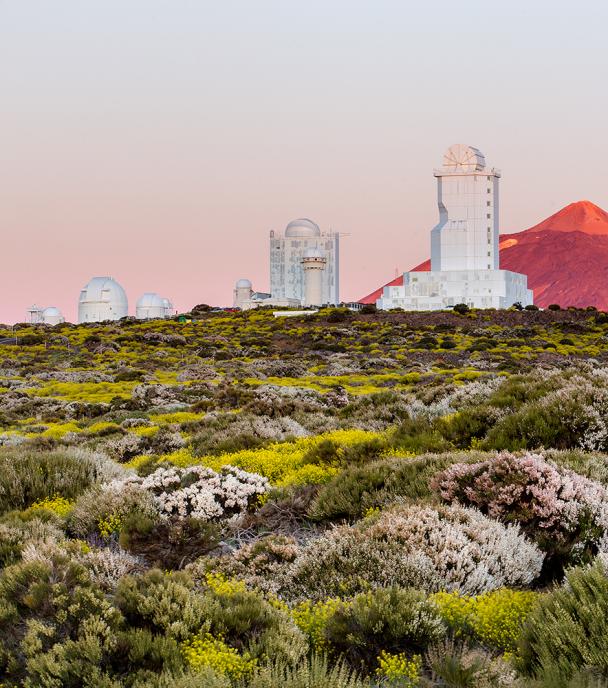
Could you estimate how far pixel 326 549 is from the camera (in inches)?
191

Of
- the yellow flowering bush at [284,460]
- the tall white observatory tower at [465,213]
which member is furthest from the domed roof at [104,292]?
the yellow flowering bush at [284,460]

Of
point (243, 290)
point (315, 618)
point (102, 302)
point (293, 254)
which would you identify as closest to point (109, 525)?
point (315, 618)

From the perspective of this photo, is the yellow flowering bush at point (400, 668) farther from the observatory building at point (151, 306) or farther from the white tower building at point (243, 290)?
the white tower building at point (243, 290)

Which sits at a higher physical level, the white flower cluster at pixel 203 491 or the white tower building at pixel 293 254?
the white tower building at pixel 293 254

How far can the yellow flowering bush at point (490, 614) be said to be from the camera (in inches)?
150

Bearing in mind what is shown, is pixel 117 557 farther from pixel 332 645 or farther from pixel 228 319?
pixel 228 319

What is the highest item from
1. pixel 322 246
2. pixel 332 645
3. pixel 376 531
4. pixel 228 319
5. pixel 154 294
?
pixel 322 246

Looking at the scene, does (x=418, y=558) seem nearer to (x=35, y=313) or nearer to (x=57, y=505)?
(x=57, y=505)

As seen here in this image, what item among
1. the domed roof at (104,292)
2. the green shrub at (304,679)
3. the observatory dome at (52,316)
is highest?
the domed roof at (104,292)

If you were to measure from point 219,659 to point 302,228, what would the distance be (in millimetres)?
110952

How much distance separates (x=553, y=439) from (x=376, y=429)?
3.39m

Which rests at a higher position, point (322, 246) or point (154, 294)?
point (322, 246)

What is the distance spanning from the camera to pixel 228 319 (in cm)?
6688

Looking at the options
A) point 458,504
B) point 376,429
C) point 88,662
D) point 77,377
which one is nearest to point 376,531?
point 458,504
